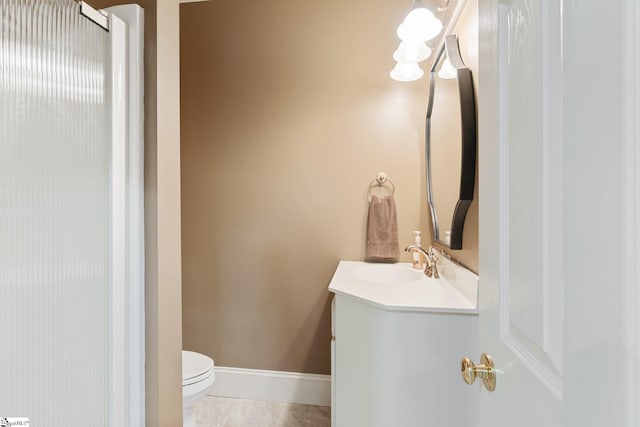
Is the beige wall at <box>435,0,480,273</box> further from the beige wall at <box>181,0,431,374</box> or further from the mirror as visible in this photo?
the beige wall at <box>181,0,431,374</box>

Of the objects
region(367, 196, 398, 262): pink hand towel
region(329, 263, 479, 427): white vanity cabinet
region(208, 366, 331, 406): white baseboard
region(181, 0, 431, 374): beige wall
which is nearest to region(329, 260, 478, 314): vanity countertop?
region(329, 263, 479, 427): white vanity cabinet

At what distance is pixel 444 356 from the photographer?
118 centimetres

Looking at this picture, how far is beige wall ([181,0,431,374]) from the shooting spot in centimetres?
223

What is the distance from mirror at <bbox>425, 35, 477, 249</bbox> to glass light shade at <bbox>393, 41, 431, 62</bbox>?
87mm

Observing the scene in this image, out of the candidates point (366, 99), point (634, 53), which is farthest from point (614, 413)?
point (366, 99)

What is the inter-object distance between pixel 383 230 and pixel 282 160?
0.80 metres

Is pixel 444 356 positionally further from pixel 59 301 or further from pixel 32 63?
pixel 32 63

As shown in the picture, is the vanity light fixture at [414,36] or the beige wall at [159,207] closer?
the beige wall at [159,207]

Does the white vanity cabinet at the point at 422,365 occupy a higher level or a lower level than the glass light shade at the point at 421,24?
lower

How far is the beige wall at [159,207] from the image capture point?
1.16 m

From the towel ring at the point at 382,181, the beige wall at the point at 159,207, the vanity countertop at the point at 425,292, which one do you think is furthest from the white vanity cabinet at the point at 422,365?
the towel ring at the point at 382,181

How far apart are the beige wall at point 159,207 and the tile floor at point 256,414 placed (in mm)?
952

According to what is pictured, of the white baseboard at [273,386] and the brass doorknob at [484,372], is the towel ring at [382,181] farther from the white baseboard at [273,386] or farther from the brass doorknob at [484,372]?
the brass doorknob at [484,372]

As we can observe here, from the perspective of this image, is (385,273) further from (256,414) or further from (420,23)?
(420,23)
